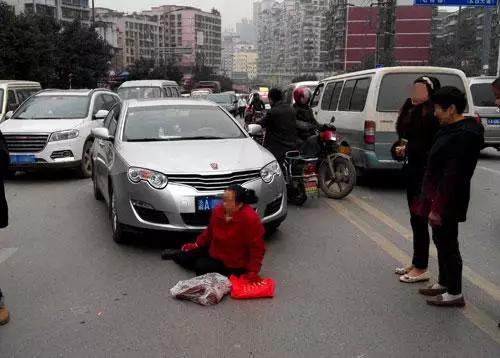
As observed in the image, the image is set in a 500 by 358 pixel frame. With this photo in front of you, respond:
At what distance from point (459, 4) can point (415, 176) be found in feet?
69.7

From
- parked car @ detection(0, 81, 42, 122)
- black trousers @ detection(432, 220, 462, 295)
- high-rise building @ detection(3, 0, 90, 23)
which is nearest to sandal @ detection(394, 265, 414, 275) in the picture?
black trousers @ detection(432, 220, 462, 295)

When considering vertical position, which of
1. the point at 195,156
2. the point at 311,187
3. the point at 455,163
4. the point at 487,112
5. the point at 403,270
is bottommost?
the point at 403,270

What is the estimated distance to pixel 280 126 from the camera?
8.13 m

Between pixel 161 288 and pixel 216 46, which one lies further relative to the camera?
pixel 216 46

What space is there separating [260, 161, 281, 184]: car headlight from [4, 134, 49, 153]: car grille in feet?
17.9

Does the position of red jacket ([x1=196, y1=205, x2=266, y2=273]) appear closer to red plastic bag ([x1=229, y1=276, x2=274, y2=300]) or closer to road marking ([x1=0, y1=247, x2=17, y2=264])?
red plastic bag ([x1=229, y1=276, x2=274, y2=300])

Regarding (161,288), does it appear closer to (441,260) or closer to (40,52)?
(441,260)

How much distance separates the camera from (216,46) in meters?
134

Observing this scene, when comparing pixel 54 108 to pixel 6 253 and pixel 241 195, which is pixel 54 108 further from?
pixel 241 195

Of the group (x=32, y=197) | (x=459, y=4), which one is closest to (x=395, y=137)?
(x=32, y=197)

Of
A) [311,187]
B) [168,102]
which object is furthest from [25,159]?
[311,187]

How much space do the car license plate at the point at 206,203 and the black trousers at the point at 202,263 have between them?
18.8 inches

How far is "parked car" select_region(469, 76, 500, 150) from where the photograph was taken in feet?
43.5

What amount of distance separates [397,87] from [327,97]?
8.39 feet
